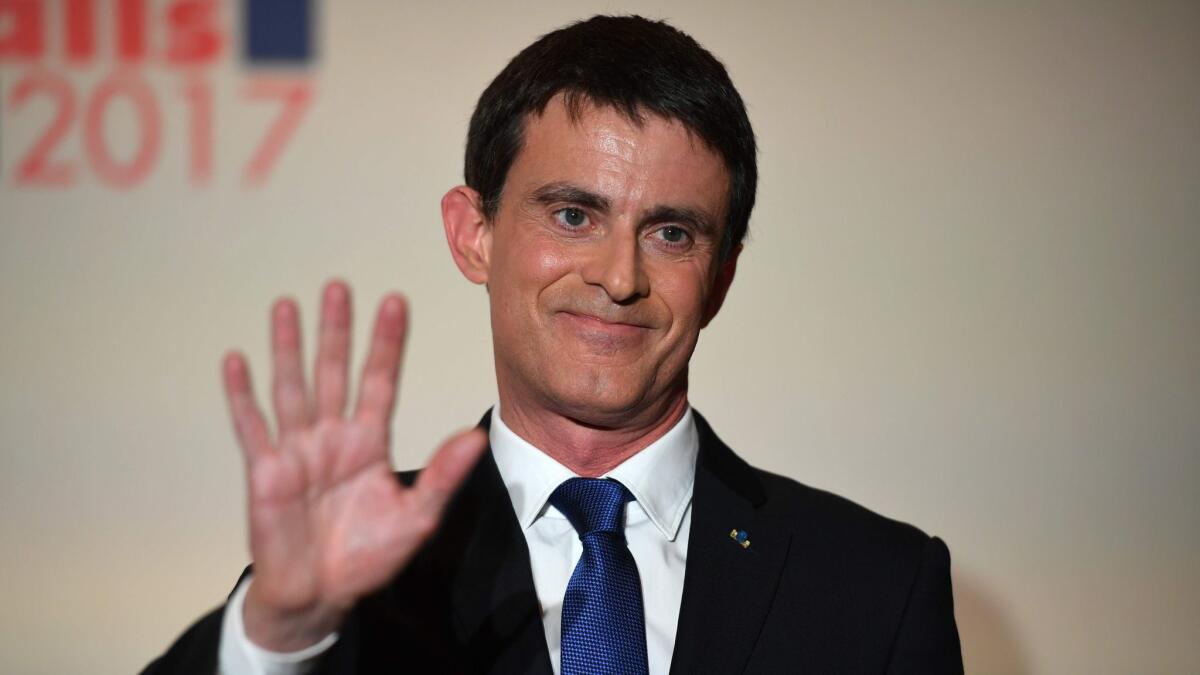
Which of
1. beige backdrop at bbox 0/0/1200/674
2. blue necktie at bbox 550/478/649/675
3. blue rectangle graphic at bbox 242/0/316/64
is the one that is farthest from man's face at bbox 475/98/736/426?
blue rectangle graphic at bbox 242/0/316/64

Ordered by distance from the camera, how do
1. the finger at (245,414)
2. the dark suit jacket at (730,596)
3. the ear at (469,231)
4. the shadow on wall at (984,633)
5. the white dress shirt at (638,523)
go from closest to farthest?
the finger at (245,414)
the dark suit jacket at (730,596)
the white dress shirt at (638,523)
the ear at (469,231)
the shadow on wall at (984,633)

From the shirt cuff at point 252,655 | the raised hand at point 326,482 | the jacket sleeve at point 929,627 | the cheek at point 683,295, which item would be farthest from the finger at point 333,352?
the jacket sleeve at point 929,627

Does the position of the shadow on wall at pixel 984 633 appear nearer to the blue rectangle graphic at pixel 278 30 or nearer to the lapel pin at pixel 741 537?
the lapel pin at pixel 741 537

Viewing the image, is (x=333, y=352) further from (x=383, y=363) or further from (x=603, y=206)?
(x=603, y=206)

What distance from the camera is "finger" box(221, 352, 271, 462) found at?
1446 mm

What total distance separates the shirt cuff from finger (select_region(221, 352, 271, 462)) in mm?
178

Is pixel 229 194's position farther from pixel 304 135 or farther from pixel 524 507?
pixel 524 507

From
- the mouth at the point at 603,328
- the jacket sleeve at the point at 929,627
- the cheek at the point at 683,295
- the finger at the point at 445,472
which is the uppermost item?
the cheek at the point at 683,295

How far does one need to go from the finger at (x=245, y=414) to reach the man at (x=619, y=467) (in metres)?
0.38

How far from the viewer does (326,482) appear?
59.0 inches

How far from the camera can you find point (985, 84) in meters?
3.44

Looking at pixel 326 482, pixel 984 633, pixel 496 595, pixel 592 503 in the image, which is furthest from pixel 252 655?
pixel 984 633

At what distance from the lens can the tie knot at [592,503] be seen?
193 centimetres

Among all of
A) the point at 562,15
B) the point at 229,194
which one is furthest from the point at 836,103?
the point at 229,194
